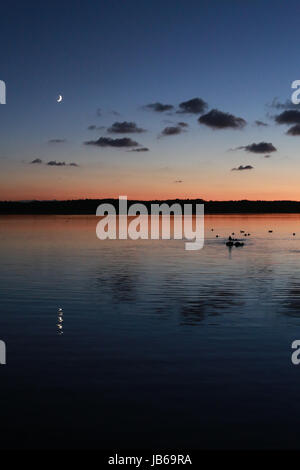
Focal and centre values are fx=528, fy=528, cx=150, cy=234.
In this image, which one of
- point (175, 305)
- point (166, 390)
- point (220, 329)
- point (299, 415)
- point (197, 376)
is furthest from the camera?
point (175, 305)

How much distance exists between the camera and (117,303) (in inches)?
1259

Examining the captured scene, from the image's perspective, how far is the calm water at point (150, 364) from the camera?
13.5 m

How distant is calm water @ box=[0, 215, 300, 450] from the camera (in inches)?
531

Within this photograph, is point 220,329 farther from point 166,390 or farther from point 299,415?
point 299,415

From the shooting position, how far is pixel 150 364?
19188mm

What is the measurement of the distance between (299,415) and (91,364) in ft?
25.4

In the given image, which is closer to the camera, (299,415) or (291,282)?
(299,415)

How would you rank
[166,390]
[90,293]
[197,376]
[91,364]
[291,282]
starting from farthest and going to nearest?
1. [291,282]
2. [90,293]
3. [91,364]
4. [197,376]
5. [166,390]

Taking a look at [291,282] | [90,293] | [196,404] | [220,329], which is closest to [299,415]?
[196,404]

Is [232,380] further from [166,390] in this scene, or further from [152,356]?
[152,356]

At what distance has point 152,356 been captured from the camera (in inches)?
795

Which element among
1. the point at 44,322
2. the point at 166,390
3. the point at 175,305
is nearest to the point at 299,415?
the point at 166,390
